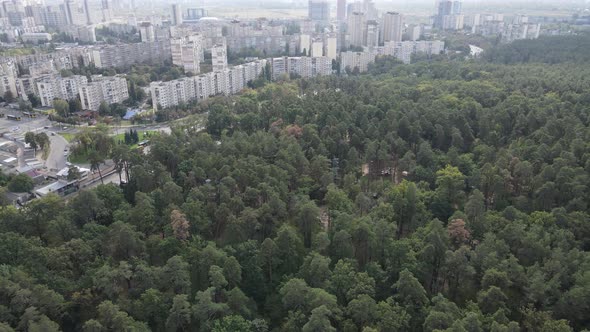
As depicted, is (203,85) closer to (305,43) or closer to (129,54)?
(129,54)

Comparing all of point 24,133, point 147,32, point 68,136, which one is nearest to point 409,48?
point 147,32

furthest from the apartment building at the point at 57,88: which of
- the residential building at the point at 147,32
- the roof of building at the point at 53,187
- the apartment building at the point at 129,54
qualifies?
the residential building at the point at 147,32

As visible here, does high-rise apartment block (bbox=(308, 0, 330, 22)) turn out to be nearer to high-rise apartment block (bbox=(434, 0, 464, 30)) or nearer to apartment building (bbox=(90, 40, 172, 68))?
high-rise apartment block (bbox=(434, 0, 464, 30))

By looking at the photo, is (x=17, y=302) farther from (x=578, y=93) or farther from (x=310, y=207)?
(x=578, y=93)

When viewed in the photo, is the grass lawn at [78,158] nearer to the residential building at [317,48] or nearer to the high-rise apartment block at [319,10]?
the residential building at [317,48]

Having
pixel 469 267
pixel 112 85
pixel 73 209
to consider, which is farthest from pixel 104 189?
pixel 112 85
